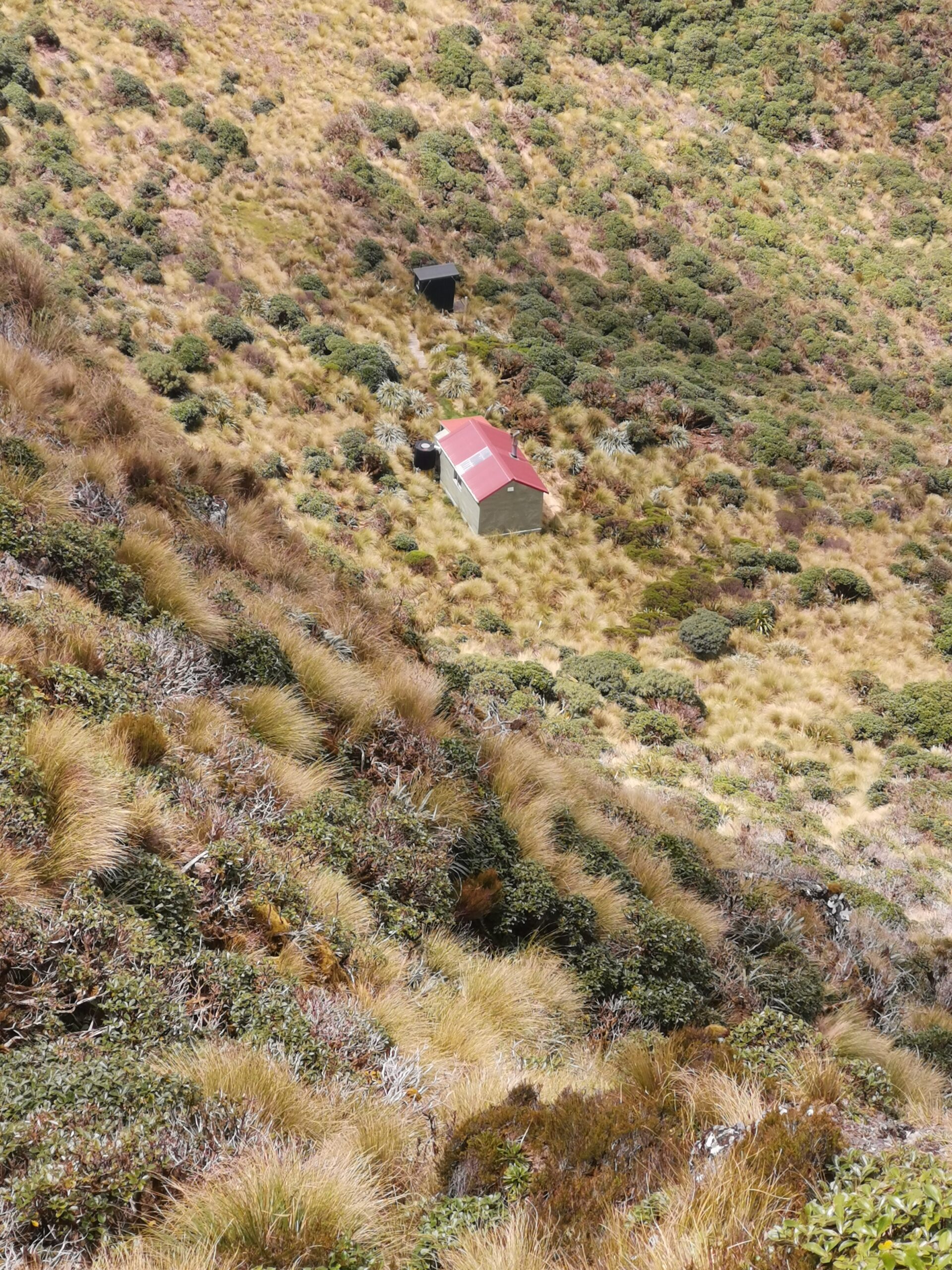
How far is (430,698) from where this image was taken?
7477mm

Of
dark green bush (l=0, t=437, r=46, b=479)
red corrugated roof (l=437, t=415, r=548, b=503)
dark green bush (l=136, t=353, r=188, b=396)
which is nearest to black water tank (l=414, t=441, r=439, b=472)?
red corrugated roof (l=437, t=415, r=548, b=503)

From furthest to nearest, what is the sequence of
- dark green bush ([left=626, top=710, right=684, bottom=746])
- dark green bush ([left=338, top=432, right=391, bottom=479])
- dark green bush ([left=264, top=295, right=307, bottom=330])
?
dark green bush ([left=264, top=295, right=307, bottom=330]) < dark green bush ([left=338, top=432, right=391, bottom=479]) < dark green bush ([left=626, top=710, right=684, bottom=746])

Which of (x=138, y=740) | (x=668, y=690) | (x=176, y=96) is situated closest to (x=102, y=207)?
(x=176, y=96)

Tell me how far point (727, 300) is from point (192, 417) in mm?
26570

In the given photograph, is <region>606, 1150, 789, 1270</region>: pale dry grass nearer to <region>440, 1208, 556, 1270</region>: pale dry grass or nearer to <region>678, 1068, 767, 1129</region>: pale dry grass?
<region>440, 1208, 556, 1270</region>: pale dry grass

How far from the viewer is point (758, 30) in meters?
49.1

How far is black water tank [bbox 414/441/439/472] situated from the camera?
1017 inches

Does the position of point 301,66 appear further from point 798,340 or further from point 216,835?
point 216,835

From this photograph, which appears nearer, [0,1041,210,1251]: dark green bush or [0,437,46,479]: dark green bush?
[0,1041,210,1251]: dark green bush

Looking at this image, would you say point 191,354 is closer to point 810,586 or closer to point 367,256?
point 367,256

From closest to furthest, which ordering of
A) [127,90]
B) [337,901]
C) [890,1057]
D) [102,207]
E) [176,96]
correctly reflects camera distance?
[337,901] < [890,1057] < [102,207] < [127,90] < [176,96]

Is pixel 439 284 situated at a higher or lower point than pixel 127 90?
lower

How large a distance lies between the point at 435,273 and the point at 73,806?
30717mm

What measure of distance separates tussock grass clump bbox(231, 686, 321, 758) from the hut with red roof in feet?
59.5
